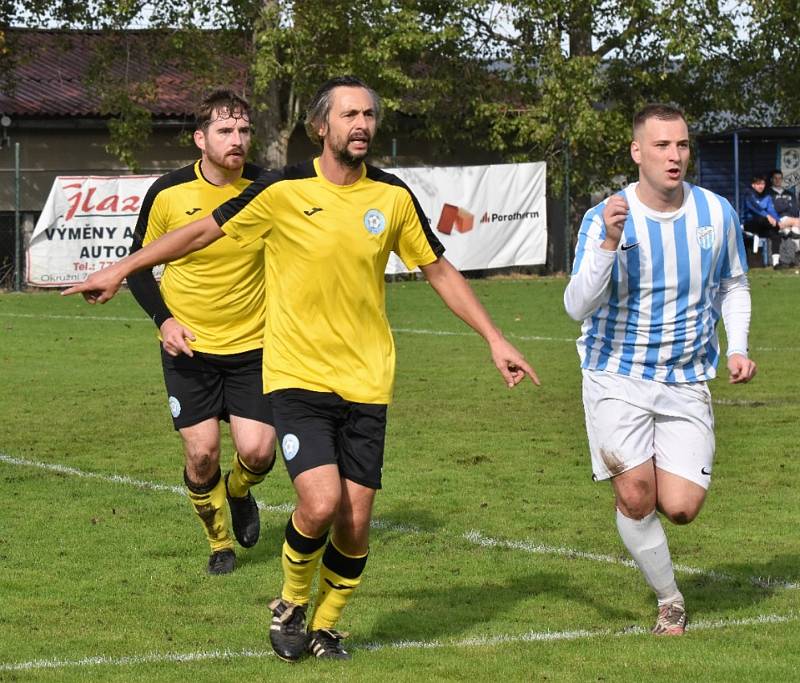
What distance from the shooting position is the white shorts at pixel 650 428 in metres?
6.54

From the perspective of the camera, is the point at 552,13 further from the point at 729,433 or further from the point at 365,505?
the point at 365,505

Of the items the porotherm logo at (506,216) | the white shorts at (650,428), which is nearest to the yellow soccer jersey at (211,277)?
the white shorts at (650,428)

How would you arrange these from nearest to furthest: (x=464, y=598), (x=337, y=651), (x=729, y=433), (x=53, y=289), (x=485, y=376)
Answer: (x=337, y=651) → (x=464, y=598) → (x=729, y=433) → (x=485, y=376) → (x=53, y=289)

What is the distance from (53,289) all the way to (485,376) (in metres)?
12.6

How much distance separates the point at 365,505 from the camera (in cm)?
623

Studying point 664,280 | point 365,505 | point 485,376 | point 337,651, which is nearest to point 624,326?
point 664,280

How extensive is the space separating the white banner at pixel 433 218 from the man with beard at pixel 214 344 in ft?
60.4

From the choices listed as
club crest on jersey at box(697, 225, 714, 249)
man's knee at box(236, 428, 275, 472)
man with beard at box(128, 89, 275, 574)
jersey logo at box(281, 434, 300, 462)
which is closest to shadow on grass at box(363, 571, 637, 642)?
jersey logo at box(281, 434, 300, 462)

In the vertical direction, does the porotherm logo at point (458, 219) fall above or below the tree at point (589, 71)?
below

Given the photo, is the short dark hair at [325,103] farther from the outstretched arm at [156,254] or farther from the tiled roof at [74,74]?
the tiled roof at [74,74]

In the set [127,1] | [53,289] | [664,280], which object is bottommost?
[53,289]

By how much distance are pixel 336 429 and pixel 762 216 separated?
1094 inches

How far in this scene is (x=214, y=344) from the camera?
814cm

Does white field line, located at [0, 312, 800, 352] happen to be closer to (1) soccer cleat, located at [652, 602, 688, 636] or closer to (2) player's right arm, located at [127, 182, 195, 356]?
(2) player's right arm, located at [127, 182, 195, 356]
